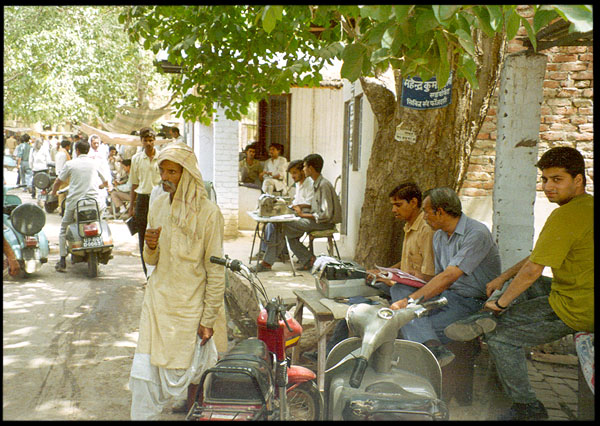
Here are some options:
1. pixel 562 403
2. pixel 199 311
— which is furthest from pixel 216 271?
pixel 562 403

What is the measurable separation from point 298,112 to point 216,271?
12.0m

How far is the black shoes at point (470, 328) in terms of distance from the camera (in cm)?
403

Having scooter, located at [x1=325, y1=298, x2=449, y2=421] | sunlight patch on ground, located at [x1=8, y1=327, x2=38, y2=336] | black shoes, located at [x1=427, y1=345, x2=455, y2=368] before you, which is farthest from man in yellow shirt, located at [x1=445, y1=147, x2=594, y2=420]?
sunlight patch on ground, located at [x1=8, y1=327, x2=38, y2=336]

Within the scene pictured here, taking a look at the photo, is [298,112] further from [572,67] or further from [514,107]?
[514,107]

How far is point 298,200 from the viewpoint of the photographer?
9.23 meters

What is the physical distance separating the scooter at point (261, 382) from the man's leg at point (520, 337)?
1.21m

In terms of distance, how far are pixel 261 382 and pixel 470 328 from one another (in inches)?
63.7

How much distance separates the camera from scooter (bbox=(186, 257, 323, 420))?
3.08 m

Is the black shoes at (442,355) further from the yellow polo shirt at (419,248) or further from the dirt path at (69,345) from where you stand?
the dirt path at (69,345)

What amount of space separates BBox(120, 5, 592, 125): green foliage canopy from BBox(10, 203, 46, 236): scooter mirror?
2.05 meters

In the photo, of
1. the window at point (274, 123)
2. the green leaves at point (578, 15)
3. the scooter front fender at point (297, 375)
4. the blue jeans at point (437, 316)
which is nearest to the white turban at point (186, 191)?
the scooter front fender at point (297, 375)

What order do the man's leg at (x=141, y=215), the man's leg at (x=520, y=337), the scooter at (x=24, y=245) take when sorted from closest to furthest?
the man's leg at (x=520, y=337) → the man's leg at (x=141, y=215) → the scooter at (x=24, y=245)


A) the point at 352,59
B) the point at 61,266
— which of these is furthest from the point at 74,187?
the point at 352,59

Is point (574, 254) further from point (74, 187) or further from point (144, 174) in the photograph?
point (74, 187)
